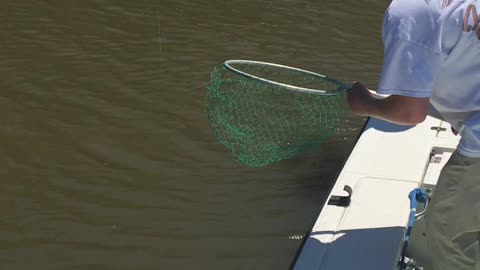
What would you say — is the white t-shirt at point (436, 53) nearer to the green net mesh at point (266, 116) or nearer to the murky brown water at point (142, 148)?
the green net mesh at point (266, 116)

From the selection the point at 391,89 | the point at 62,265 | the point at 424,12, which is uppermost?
the point at 424,12

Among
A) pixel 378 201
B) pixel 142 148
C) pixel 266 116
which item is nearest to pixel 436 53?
pixel 378 201

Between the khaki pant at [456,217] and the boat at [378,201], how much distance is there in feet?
1.69

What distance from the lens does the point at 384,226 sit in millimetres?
3521

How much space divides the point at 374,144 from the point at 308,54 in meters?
3.39

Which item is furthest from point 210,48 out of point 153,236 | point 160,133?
point 153,236

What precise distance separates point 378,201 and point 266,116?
2.03 meters

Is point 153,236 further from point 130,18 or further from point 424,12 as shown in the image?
point 130,18

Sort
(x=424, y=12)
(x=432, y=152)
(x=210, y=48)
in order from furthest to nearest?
(x=210, y=48) < (x=432, y=152) < (x=424, y=12)

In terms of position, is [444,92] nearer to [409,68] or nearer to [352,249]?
[409,68]

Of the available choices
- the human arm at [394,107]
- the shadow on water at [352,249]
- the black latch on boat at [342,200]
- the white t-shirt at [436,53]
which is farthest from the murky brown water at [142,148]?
the white t-shirt at [436,53]

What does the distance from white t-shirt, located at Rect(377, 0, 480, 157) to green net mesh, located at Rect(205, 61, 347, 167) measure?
1.43 meters

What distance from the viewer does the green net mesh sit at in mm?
4168

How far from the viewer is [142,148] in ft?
17.9
